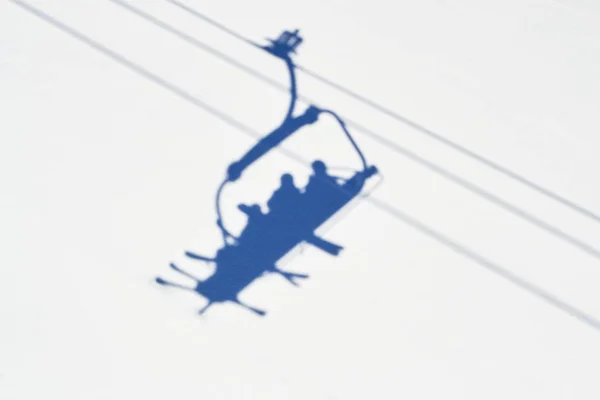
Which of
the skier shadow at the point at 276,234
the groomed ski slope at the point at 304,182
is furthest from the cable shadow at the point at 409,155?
the skier shadow at the point at 276,234

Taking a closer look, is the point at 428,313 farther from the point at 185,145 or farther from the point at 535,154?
the point at 185,145

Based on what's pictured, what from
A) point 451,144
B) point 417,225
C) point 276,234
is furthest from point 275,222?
point 451,144

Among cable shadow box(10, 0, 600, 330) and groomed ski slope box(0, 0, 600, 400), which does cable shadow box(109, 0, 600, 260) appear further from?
cable shadow box(10, 0, 600, 330)

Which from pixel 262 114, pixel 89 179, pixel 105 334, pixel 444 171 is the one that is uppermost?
pixel 444 171

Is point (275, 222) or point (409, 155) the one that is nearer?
point (275, 222)

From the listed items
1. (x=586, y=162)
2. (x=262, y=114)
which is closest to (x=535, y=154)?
(x=586, y=162)

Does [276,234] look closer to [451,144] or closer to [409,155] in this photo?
[409,155]
